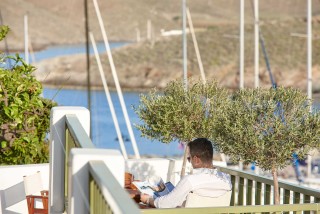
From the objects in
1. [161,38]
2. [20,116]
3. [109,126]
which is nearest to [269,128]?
[20,116]

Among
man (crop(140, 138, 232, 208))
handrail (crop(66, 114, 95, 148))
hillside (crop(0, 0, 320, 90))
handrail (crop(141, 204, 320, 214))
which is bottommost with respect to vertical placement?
handrail (crop(141, 204, 320, 214))

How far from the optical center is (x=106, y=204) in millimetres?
3908

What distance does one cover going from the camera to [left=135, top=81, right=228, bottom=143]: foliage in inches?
331

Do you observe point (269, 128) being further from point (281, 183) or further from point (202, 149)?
point (202, 149)

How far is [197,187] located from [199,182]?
0.04 m

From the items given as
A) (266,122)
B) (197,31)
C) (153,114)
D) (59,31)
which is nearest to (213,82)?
(153,114)

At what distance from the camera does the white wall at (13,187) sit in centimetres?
851

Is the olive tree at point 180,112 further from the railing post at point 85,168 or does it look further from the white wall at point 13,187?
the railing post at point 85,168

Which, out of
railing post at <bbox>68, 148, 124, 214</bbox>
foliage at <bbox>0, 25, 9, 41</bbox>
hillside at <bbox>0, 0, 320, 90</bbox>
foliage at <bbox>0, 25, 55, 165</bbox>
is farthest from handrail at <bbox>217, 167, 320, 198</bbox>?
hillside at <bbox>0, 0, 320, 90</bbox>

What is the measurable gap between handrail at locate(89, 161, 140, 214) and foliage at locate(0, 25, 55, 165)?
5.08 metres

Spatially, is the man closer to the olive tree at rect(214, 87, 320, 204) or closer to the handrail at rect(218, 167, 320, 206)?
the handrail at rect(218, 167, 320, 206)

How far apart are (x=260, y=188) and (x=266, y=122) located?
0.54 m

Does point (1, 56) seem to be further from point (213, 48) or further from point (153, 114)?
point (213, 48)

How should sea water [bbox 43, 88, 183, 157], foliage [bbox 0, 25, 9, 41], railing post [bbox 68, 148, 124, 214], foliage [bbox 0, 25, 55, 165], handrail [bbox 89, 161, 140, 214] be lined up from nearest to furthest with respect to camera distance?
handrail [bbox 89, 161, 140, 214] < railing post [bbox 68, 148, 124, 214] < foliage [bbox 0, 25, 55, 165] < foliage [bbox 0, 25, 9, 41] < sea water [bbox 43, 88, 183, 157]
